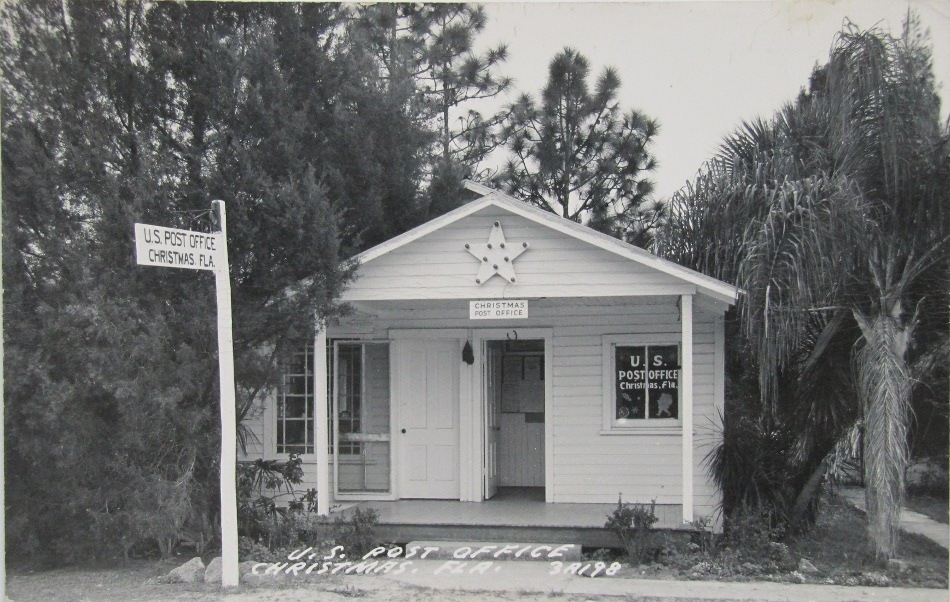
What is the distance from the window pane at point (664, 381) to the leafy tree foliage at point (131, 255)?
414cm

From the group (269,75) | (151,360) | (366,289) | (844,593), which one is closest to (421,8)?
(269,75)

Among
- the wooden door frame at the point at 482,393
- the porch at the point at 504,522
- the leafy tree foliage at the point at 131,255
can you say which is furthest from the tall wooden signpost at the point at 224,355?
the wooden door frame at the point at 482,393

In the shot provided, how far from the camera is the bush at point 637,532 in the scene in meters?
9.61

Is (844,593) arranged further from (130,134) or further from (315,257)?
(130,134)

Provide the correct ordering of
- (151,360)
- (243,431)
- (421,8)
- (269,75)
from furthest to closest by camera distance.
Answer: (421,8), (243,431), (269,75), (151,360)

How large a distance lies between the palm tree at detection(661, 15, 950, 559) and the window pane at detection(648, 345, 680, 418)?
164 cm

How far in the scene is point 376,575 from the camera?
9055 mm

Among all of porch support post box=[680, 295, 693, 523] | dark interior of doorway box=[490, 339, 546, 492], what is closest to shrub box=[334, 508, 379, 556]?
porch support post box=[680, 295, 693, 523]

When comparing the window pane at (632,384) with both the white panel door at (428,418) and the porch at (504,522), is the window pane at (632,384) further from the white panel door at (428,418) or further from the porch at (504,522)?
the white panel door at (428,418)

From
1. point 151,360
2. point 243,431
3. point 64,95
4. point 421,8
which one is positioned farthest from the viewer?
point 421,8

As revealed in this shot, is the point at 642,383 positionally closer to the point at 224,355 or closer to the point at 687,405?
the point at 687,405

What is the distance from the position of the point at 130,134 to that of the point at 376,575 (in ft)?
17.4

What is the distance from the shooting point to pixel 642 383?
11.7 metres

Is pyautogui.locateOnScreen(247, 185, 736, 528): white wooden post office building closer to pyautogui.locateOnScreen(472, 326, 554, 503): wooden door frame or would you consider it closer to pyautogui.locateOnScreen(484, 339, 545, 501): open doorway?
pyautogui.locateOnScreen(472, 326, 554, 503): wooden door frame
